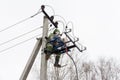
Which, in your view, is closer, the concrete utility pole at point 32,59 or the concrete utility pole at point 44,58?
the concrete utility pole at point 44,58

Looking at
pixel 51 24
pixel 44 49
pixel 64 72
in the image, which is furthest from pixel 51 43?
pixel 64 72

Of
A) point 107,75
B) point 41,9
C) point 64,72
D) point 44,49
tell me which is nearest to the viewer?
point 44,49

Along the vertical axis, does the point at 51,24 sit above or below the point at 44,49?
above

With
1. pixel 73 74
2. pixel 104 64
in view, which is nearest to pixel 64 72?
pixel 73 74

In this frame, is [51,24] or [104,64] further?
[104,64]

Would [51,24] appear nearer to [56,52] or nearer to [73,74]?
[56,52]

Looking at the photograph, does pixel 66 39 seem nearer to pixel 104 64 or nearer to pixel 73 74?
pixel 73 74

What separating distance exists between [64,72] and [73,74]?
84cm

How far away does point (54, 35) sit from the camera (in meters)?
7.00

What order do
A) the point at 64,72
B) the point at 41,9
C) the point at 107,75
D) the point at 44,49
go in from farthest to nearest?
1. the point at 107,75
2. the point at 64,72
3. the point at 41,9
4. the point at 44,49

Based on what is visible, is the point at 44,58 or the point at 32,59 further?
the point at 32,59

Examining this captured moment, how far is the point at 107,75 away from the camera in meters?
23.3

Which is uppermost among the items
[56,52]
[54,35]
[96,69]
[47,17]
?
[96,69]

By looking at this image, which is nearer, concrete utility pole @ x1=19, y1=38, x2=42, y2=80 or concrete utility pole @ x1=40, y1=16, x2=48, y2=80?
concrete utility pole @ x1=40, y1=16, x2=48, y2=80
